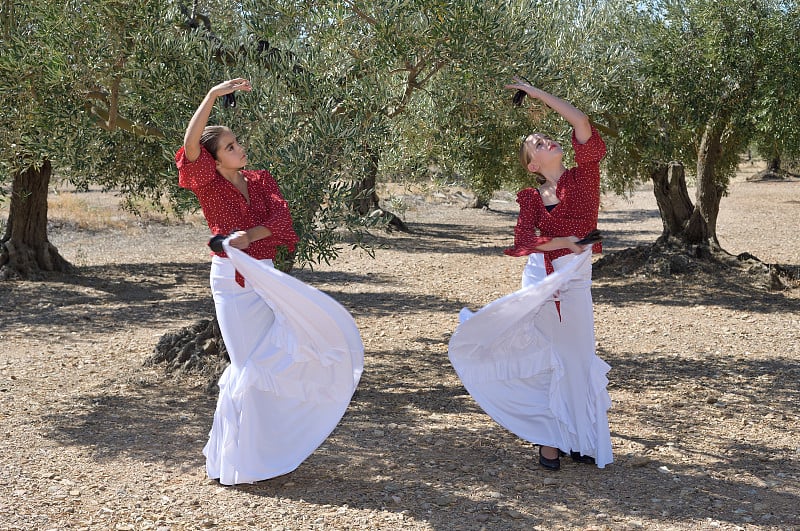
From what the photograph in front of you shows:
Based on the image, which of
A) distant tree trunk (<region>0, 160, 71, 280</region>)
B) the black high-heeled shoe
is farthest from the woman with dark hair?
distant tree trunk (<region>0, 160, 71, 280</region>)

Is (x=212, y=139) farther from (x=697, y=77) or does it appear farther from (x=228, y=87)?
(x=697, y=77)

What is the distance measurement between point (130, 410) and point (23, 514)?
7.87 feet

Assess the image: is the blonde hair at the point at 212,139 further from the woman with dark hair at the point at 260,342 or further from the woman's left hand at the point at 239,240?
the woman's left hand at the point at 239,240

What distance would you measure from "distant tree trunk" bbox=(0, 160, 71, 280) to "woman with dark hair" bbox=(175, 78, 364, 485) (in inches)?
429

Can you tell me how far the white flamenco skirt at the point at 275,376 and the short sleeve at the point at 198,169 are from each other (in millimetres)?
484

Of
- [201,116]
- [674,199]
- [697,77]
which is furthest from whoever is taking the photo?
[674,199]

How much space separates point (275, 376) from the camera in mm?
5324

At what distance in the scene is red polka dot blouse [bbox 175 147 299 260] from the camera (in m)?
5.32

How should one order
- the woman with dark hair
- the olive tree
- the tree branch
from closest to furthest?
1. the woman with dark hair
2. the tree branch
3. the olive tree

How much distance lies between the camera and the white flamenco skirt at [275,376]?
5.29 m

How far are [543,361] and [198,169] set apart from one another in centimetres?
248

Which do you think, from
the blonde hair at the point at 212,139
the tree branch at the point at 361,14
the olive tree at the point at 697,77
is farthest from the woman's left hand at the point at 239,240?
the olive tree at the point at 697,77

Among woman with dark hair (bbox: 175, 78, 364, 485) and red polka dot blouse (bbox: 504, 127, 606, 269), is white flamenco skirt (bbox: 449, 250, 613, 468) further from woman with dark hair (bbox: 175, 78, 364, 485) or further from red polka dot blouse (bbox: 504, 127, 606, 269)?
woman with dark hair (bbox: 175, 78, 364, 485)

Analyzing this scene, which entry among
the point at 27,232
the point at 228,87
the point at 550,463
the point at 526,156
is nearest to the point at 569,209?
the point at 526,156
